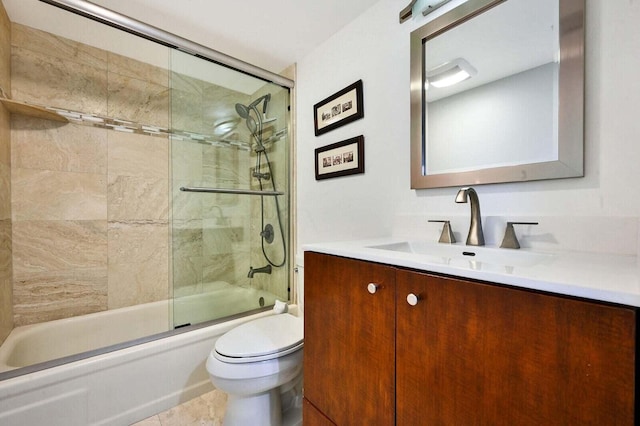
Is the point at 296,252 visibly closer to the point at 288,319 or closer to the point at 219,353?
the point at 288,319

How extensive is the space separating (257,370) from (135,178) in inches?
64.5

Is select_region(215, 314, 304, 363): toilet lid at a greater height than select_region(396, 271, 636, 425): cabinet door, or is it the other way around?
select_region(396, 271, 636, 425): cabinet door

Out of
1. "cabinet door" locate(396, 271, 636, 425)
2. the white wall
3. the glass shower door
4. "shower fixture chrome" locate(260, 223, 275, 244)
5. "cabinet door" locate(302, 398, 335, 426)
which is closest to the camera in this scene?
"cabinet door" locate(396, 271, 636, 425)

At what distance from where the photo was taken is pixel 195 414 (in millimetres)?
1426

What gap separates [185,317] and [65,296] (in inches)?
32.9

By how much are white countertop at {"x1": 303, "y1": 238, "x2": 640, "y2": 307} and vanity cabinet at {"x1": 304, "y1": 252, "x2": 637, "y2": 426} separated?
0.6 inches

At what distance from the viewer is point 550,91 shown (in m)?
0.86

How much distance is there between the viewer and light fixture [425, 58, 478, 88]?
Answer: 108cm

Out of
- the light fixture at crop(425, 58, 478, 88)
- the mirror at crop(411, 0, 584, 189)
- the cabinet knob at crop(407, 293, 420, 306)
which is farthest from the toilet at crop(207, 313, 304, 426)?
the light fixture at crop(425, 58, 478, 88)

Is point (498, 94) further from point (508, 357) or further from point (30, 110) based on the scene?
point (30, 110)

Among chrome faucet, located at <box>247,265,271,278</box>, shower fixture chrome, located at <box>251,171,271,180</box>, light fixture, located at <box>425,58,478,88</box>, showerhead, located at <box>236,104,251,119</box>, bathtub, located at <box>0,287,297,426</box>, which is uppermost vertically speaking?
showerhead, located at <box>236,104,251,119</box>

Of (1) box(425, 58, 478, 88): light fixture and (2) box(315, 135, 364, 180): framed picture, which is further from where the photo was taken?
(2) box(315, 135, 364, 180): framed picture

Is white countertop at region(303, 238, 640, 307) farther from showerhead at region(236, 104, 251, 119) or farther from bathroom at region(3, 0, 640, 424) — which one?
showerhead at region(236, 104, 251, 119)

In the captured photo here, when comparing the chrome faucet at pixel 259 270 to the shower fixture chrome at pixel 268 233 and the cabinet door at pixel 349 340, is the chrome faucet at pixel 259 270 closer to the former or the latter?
the shower fixture chrome at pixel 268 233
